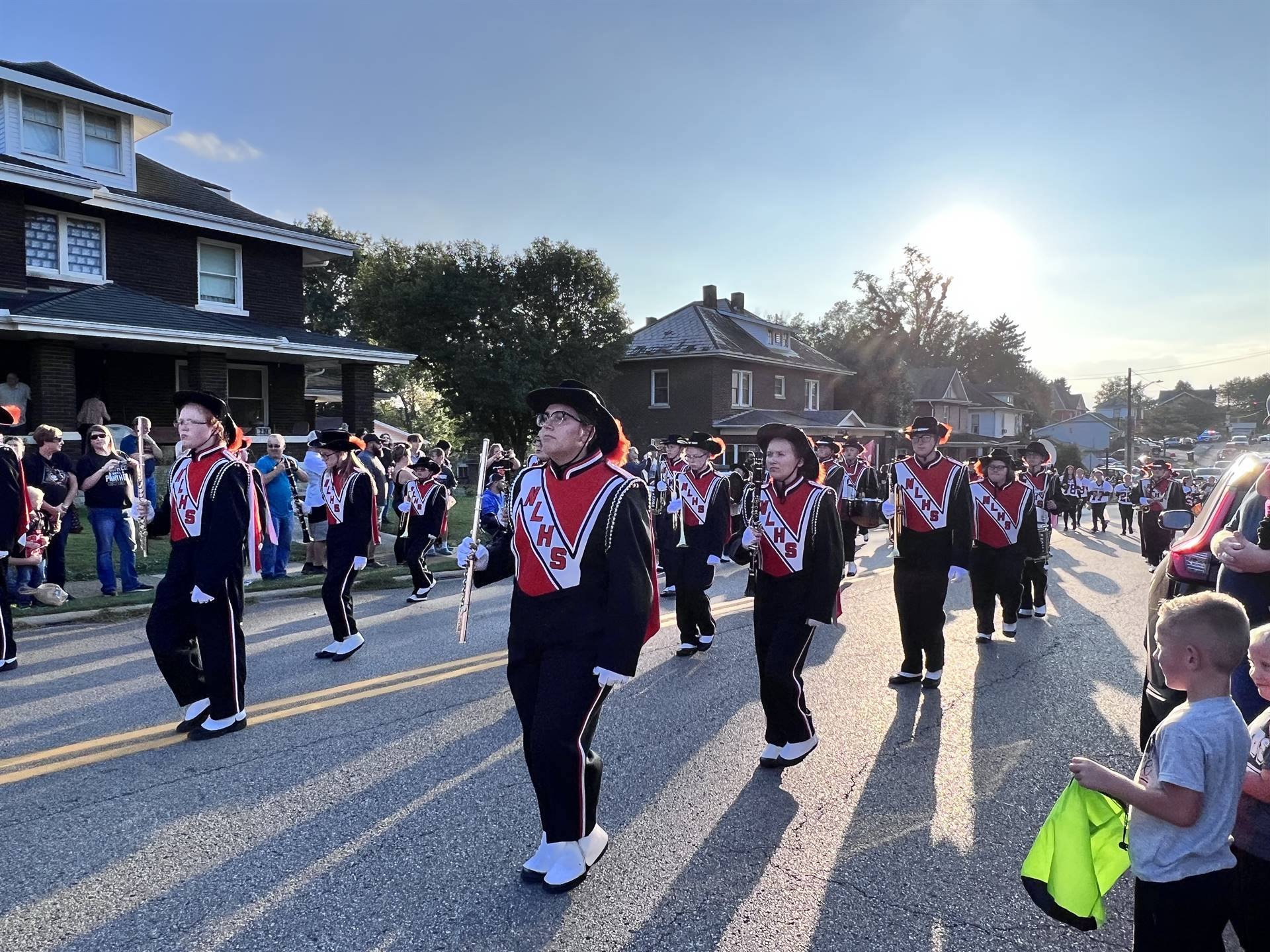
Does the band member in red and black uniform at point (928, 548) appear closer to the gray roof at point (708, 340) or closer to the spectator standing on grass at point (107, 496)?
the spectator standing on grass at point (107, 496)

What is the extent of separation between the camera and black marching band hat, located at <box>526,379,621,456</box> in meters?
3.88

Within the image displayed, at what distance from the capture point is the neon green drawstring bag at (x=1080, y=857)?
251 cm

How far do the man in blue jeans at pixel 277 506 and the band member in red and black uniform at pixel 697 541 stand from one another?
6.34 m

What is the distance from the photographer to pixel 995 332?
101750mm

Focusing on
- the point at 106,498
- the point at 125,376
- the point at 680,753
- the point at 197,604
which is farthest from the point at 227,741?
the point at 125,376

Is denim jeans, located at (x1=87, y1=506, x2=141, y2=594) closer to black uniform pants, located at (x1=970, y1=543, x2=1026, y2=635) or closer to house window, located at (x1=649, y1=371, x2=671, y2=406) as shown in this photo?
black uniform pants, located at (x1=970, y1=543, x2=1026, y2=635)

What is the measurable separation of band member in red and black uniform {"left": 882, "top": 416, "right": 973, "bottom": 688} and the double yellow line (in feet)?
11.2

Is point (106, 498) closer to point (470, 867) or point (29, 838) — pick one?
point (29, 838)

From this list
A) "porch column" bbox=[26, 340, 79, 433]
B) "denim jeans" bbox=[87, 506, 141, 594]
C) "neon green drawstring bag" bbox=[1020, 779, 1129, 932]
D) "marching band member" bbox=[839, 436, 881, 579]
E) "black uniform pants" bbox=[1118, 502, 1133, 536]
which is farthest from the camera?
"black uniform pants" bbox=[1118, 502, 1133, 536]

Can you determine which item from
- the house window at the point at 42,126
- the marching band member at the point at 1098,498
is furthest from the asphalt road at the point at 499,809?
the marching band member at the point at 1098,498

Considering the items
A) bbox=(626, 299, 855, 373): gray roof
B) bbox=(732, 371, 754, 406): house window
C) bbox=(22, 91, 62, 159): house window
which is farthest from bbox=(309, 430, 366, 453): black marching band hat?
bbox=(732, 371, 754, 406): house window

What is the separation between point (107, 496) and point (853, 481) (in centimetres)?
1042

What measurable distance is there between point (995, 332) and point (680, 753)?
10713 cm

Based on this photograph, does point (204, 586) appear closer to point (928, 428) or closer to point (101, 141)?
point (928, 428)
